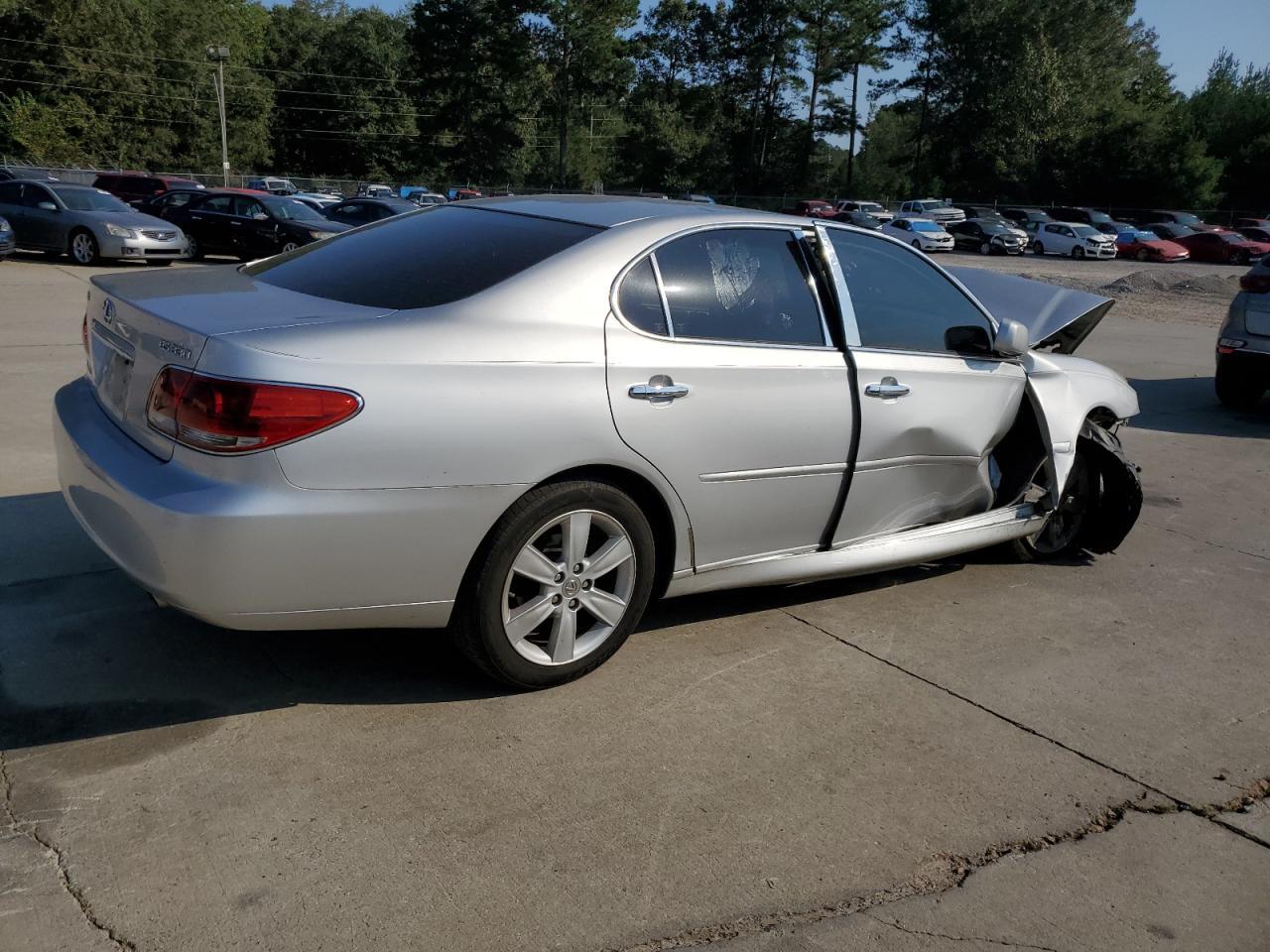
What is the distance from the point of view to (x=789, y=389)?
422 centimetres

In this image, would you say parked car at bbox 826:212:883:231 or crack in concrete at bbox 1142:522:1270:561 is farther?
parked car at bbox 826:212:883:231

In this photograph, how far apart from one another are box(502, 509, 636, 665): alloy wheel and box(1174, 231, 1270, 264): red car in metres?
45.2

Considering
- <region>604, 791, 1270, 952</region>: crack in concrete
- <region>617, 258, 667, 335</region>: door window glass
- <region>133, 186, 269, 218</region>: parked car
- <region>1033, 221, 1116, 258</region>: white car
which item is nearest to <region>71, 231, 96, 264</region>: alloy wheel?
<region>133, 186, 269, 218</region>: parked car

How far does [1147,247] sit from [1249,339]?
38451 mm

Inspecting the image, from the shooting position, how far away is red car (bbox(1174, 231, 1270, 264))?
42750mm

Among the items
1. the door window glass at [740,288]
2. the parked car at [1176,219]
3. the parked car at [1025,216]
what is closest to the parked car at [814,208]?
the parked car at [1025,216]

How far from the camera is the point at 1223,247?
142 feet

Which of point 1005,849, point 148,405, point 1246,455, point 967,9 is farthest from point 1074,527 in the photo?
point 967,9

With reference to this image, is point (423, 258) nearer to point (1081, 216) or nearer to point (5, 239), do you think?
point (5, 239)

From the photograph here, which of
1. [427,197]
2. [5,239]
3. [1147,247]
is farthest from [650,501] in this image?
[1147,247]

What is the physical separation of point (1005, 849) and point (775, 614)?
1.73 m

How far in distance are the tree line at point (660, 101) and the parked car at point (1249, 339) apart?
2185 inches

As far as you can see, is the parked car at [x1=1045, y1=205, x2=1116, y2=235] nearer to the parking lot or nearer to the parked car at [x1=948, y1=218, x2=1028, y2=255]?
the parked car at [x1=948, y1=218, x2=1028, y2=255]

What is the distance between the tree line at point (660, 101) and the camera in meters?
63.1
